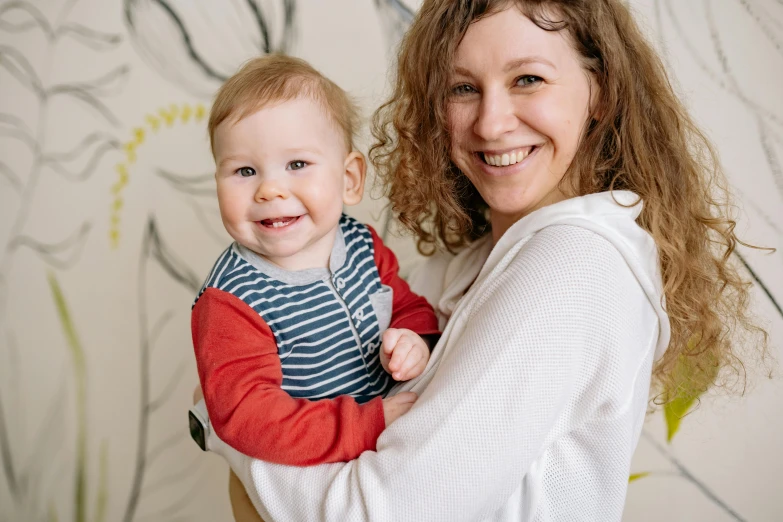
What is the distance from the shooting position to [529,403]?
100 cm

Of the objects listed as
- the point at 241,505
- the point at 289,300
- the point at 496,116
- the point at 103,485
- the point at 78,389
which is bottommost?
the point at 103,485

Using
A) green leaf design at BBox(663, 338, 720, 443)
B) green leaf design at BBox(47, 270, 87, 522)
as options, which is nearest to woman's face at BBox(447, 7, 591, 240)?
green leaf design at BBox(663, 338, 720, 443)

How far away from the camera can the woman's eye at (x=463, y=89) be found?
1334 mm

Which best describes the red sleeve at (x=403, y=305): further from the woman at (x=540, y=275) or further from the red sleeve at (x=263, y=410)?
the red sleeve at (x=263, y=410)

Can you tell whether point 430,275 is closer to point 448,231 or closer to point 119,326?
point 448,231

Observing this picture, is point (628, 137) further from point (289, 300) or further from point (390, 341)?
point (289, 300)

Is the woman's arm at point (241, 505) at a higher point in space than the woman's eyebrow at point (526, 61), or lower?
lower

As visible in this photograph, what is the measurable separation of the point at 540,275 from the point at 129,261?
1760 millimetres

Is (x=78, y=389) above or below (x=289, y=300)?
below

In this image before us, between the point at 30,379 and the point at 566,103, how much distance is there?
221 centimetres

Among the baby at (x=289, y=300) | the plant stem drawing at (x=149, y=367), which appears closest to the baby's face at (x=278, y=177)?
the baby at (x=289, y=300)

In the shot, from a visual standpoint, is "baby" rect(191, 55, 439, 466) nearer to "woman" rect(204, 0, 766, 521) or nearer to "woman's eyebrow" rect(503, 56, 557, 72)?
"woman" rect(204, 0, 766, 521)

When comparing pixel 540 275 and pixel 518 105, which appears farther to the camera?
pixel 518 105

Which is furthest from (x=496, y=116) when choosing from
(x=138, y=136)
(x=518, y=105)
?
(x=138, y=136)
